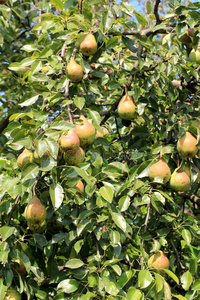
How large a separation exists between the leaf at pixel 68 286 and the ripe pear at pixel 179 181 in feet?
2.06

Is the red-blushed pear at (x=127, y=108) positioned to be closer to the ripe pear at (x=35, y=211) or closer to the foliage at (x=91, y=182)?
the foliage at (x=91, y=182)

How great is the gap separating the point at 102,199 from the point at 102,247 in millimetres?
200

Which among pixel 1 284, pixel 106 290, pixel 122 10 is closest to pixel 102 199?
pixel 106 290

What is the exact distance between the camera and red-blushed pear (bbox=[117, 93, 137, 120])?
1.79 m

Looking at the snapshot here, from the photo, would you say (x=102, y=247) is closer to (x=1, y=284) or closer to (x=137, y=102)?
(x=1, y=284)

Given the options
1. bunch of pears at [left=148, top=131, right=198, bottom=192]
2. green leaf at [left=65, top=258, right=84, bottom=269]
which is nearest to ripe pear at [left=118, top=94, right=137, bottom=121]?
bunch of pears at [left=148, top=131, right=198, bottom=192]

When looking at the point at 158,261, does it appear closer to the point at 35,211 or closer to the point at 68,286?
the point at 68,286

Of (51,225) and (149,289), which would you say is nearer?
(149,289)

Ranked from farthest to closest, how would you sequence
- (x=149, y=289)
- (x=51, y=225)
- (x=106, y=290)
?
(x=51, y=225) → (x=149, y=289) → (x=106, y=290)

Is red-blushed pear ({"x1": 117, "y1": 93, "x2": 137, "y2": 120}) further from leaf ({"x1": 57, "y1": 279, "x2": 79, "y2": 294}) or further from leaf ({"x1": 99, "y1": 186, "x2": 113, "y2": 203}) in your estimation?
leaf ({"x1": 57, "y1": 279, "x2": 79, "y2": 294})

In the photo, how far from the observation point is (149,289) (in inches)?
A: 55.3

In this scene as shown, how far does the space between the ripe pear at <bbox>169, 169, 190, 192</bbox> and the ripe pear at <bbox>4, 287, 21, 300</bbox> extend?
81 centimetres

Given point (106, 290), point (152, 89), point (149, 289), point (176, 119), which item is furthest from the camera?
point (152, 89)

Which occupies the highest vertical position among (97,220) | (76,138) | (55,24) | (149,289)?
(55,24)
